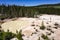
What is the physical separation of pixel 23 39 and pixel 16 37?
0.87 metres

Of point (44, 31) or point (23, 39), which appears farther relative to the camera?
point (44, 31)

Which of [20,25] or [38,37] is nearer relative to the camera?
[38,37]

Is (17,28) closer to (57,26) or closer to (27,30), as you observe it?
(27,30)

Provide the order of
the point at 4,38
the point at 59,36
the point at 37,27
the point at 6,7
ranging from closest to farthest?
the point at 4,38
the point at 59,36
the point at 37,27
the point at 6,7

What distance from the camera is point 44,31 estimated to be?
2369 centimetres

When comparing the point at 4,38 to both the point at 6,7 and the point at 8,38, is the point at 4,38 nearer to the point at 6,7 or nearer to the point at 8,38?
the point at 8,38

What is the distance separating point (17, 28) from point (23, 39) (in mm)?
4150

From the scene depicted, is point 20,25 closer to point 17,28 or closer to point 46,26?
point 17,28

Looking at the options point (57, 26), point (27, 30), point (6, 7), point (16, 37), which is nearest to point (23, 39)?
point (16, 37)

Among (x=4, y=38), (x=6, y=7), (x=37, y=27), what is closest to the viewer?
(x=4, y=38)

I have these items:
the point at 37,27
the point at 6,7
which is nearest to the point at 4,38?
the point at 37,27

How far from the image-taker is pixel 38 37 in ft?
72.6

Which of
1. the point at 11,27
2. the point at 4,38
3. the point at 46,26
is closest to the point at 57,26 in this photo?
the point at 46,26

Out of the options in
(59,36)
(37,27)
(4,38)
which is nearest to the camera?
(4,38)
